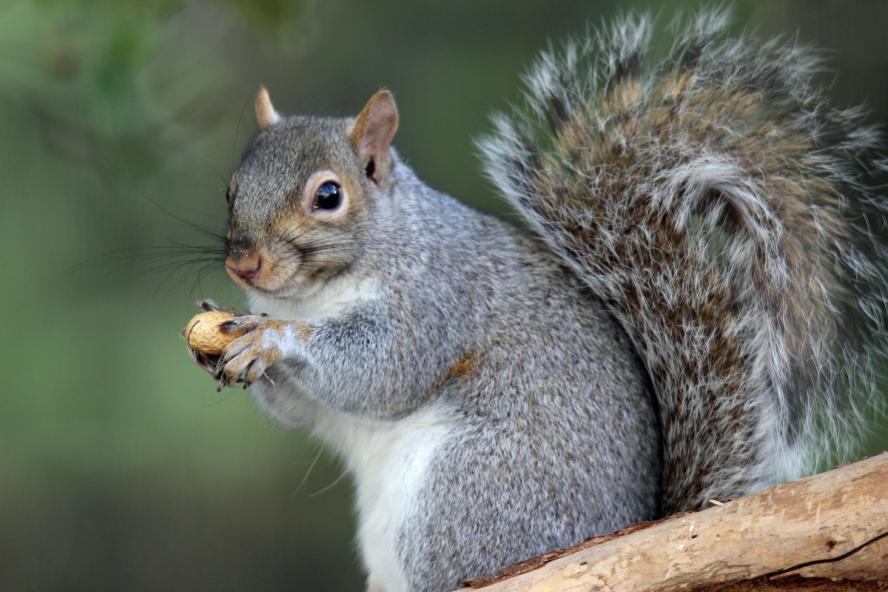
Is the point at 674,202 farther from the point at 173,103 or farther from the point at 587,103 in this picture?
the point at 173,103

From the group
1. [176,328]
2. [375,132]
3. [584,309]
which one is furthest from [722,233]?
[176,328]

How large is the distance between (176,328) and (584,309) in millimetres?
1292

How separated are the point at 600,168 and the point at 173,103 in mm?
950

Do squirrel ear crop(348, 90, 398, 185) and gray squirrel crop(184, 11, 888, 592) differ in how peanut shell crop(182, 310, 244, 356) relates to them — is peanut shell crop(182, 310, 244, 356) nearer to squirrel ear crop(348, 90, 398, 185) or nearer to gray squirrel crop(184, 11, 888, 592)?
gray squirrel crop(184, 11, 888, 592)

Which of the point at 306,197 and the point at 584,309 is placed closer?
the point at 306,197

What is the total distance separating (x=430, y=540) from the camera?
1798 millimetres

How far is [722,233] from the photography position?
1928 mm

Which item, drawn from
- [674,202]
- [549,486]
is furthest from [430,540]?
[674,202]

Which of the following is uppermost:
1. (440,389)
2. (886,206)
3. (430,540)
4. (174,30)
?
(174,30)

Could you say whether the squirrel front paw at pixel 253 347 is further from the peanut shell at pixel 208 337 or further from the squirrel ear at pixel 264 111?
the squirrel ear at pixel 264 111

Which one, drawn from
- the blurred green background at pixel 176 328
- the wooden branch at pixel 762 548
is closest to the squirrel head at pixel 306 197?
the wooden branch at pixel 762 548

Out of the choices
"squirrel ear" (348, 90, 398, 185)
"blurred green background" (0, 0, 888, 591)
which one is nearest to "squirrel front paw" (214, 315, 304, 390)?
"squirrel ear" (348, 90, 398, 185)

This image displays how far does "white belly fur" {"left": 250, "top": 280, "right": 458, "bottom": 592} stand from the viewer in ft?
6.04

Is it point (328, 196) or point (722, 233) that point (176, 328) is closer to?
point (328, 196)
